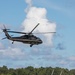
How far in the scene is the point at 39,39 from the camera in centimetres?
11825

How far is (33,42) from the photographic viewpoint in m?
116

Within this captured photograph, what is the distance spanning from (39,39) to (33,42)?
3205mm

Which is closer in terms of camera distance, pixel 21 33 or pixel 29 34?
pixel 21 33

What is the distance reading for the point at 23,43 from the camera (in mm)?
113562

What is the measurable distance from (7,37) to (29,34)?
24.2 feet

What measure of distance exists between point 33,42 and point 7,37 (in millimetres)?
6881

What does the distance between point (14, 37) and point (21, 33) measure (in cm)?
241

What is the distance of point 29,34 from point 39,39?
3684mm

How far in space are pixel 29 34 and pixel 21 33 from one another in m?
8.04

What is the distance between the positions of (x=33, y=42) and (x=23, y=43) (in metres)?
3.24

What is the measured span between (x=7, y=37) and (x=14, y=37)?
8.95 feet

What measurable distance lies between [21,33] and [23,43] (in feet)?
9.09

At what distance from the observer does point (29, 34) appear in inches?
4739

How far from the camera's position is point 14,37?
114 metres
